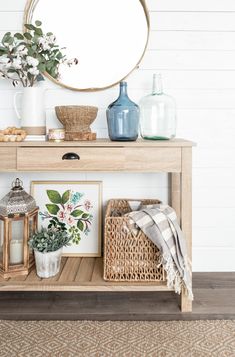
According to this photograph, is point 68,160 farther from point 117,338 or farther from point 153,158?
Result: point 117,338

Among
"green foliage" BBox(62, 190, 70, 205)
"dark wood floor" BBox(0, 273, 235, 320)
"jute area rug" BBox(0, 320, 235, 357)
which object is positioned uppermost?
"green foliage" BBox(62, 190, 70, 205)

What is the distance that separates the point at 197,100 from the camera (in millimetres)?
1989

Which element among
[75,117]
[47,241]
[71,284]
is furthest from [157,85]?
[71,284]

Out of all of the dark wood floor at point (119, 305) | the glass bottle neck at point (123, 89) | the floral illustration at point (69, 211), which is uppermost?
the glass bottle neck at point (123, 89)

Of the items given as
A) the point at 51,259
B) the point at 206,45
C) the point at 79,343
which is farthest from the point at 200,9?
the point at 79,343

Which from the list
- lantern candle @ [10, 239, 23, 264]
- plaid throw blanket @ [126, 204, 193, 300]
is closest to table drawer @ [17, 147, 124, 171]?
plaid throw blanket @ [126, 204, 193, 300]

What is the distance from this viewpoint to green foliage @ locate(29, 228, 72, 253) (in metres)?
1.65

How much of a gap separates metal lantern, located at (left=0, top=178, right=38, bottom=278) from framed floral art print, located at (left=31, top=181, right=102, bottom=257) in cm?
24

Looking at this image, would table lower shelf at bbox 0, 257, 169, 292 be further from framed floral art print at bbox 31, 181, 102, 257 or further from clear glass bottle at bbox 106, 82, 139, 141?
clear glass bottle at bbox 106, 82, 139, 141

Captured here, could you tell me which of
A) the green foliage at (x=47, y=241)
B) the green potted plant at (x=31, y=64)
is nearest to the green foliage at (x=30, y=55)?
the green potted plant at (x=31, y=64)

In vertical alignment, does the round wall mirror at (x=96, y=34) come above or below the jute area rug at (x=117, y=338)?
above

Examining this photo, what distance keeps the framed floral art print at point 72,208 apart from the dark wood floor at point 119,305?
0.30 metres

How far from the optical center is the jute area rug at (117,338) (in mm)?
1353

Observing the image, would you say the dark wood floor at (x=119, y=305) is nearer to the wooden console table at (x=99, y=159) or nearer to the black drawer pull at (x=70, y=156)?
the wooden console table at (x=99, y=159)
